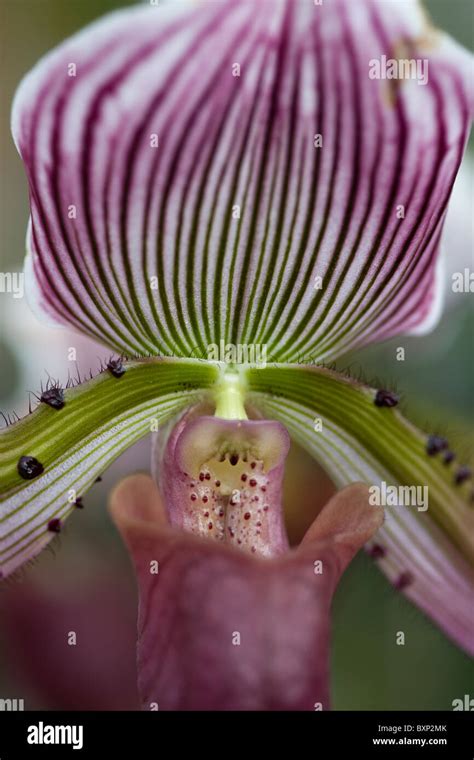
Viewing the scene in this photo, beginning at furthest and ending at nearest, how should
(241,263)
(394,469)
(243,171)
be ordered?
(394,469) < (241,263) < (243,171)

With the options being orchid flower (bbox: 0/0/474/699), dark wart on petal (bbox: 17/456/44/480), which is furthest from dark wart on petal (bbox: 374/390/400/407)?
dark wart on petal (bbox: 17/456/44/480)

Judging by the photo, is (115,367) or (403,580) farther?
(403,580)

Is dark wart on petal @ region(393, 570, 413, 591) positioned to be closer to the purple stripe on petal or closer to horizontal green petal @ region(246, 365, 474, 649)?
horizontal green petal @ region(246, 365, 474, 649)

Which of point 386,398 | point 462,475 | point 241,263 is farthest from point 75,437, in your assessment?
point 462,475

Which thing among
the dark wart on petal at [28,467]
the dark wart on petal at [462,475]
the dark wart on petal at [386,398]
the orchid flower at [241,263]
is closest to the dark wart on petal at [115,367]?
the orchid flower at [241,263]

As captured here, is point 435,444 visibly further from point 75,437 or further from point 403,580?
point 75,437

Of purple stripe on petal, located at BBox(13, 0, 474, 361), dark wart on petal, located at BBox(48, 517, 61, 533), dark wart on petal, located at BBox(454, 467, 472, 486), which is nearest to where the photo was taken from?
purple stripe on petal, located at BBox(13, 0, 474, 361)

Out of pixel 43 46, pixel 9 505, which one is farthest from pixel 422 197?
pixel 43 46

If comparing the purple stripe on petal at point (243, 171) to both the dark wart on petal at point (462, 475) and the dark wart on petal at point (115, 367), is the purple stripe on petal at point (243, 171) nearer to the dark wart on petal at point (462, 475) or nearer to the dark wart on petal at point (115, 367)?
the dark wart on petal at point (115, 367)
